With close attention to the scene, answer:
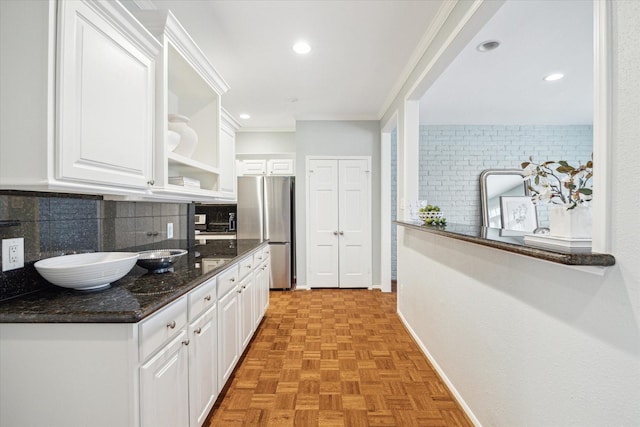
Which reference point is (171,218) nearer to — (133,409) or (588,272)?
(133,409)

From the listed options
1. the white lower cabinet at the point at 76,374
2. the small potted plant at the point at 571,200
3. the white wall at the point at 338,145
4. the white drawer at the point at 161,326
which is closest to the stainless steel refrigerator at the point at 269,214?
the white wall at the point at 338,145

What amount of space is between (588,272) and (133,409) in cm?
155

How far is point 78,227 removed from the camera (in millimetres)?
1525

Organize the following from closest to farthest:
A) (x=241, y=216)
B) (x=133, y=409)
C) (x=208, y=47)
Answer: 1. (x=133, y=409)
2. (x=208, y=47)
3. (x=241, y=216)

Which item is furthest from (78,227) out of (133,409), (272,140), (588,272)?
(272,140)

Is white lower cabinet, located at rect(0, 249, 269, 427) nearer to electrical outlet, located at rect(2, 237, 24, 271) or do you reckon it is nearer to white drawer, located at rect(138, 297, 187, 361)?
white drawer, located at rect(138, 297, 187, 361)

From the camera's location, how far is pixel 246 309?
95.5 inches

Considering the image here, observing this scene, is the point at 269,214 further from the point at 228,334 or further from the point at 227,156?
the point at 228,334

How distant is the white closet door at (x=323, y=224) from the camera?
4.52 meters

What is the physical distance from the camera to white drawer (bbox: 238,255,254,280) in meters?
2.28

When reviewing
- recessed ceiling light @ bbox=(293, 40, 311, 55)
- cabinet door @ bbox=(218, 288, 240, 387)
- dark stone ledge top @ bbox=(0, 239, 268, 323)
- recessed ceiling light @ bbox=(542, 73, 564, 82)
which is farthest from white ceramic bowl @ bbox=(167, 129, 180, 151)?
recessed ceiling light @ bbox=(542, 73, 564, 82)

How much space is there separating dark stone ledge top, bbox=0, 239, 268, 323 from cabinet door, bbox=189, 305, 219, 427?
0.80 feet

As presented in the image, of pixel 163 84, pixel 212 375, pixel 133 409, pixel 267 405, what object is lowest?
pixel 267 405

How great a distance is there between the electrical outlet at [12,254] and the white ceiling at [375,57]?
1607mm
